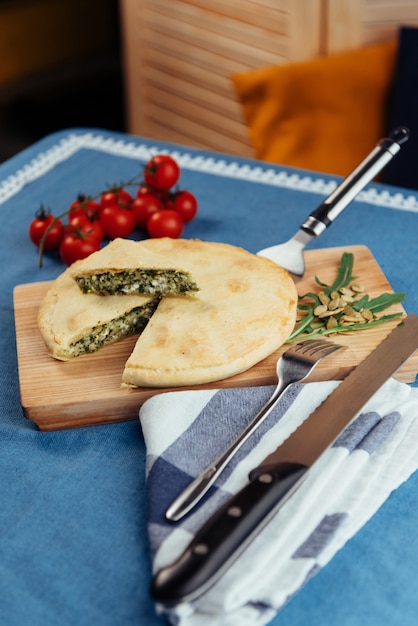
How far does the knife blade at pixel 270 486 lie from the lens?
0.88 meters

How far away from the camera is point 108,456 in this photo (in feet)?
3.96

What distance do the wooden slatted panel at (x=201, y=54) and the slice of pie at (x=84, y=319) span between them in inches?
78.8

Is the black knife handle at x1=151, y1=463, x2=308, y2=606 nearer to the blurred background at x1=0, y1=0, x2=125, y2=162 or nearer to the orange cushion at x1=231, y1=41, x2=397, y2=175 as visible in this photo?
the orange cushion at x1=231, y1=41, x2=397, y2=175

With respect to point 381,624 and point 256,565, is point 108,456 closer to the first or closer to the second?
point 256,565

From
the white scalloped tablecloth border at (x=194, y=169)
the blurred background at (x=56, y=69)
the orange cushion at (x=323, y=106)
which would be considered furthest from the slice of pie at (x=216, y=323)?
the blurred background at (x=56, y=69)

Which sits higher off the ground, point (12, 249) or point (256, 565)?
point (256, 565)

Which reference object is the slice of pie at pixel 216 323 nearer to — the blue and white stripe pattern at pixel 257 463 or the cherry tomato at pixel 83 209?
the blue and white stripe pattern at pixel 257 463

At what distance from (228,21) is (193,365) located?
2.52 metres

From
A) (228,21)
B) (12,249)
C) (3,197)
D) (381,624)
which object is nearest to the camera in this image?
(381,624)

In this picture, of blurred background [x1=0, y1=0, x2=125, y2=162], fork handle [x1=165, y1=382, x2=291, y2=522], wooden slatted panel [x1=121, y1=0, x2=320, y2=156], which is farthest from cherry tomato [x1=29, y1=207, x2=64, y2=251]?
blurred background [x1=0, y1=0, x2=125, y2=162]

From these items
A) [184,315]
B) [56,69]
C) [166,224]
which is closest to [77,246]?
[166,224]

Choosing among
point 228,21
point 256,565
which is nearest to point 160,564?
point 256,565

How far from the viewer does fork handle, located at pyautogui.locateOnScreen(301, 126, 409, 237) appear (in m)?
1.62

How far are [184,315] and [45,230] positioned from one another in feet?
1.76
